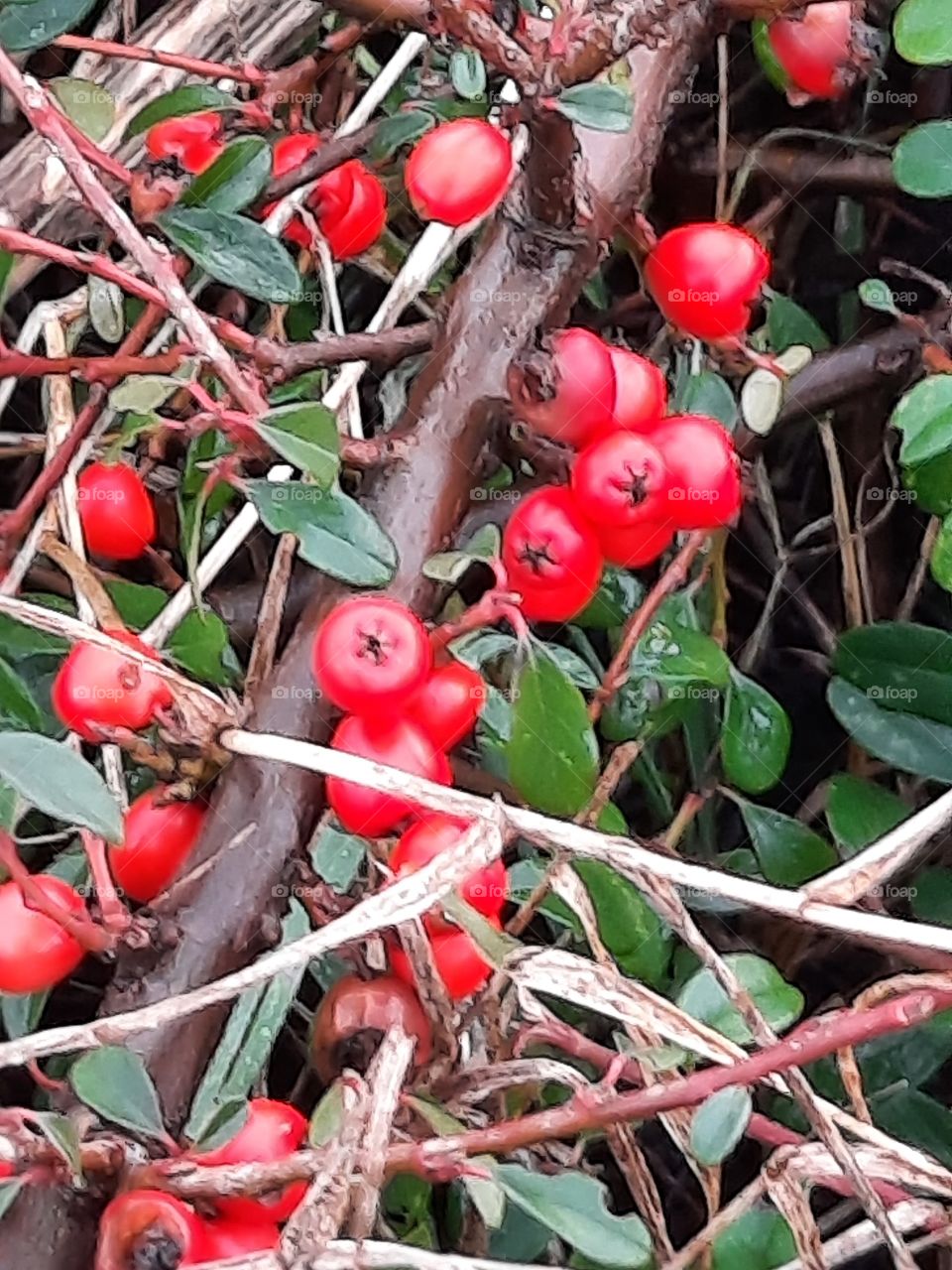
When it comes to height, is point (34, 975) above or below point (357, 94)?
below

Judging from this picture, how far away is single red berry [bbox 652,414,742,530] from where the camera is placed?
0.91m

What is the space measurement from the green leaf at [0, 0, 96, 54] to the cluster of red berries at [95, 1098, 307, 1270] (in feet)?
2.35

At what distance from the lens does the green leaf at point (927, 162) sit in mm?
1053

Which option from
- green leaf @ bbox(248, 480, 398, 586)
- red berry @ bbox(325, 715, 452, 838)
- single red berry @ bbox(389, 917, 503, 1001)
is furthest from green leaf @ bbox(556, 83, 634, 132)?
single red berry @ bbox(389, 917, 503, 1001)

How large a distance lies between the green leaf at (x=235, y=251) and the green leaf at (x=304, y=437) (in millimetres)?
147

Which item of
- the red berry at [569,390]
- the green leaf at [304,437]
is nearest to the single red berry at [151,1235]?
the green leaf at [304,437]

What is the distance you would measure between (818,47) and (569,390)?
0.39m

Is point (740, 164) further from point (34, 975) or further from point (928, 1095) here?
point (34, 975)

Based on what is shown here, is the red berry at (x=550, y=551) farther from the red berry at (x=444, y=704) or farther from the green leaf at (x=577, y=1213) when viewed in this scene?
the green leaf at (x=577, y=1213)

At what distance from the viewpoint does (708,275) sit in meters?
0.99

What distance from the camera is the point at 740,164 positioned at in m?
1.25

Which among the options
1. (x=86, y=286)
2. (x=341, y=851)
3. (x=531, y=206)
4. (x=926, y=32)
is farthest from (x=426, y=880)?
(x=926, y=32)

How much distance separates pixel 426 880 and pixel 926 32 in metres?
0.69

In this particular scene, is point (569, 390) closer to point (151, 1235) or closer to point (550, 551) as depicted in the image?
point (550, 551)
